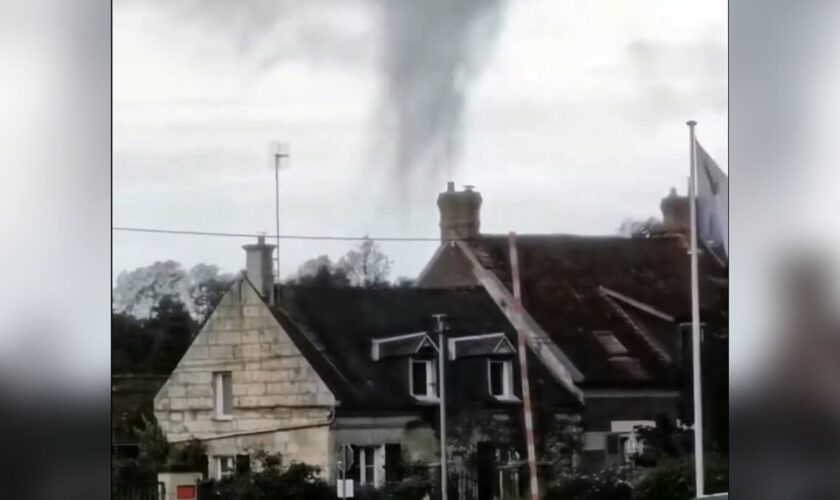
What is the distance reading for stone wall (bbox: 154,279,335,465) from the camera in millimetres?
3219

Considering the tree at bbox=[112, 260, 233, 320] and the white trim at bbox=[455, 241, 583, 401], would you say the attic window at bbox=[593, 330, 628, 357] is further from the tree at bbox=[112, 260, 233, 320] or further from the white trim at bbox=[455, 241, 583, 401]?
the tree at bbox=[112, 260, 233, 320]

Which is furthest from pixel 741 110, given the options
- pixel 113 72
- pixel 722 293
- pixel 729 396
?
pixel 113 72

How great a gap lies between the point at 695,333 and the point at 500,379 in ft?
2.29

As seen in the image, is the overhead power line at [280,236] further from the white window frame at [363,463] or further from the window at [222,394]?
the white window frame at [363,463]

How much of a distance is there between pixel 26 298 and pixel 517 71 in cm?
176

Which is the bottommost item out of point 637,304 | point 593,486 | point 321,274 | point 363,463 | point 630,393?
point 593,486

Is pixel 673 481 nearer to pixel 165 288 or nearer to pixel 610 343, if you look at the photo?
pixel 610 343

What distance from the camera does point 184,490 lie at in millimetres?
3229

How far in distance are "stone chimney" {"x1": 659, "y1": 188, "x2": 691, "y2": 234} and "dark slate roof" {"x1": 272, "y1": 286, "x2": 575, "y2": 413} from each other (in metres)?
0.65

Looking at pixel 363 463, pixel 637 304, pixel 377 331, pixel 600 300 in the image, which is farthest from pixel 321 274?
pixel 637 304

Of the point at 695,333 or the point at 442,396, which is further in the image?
the point at 695,333


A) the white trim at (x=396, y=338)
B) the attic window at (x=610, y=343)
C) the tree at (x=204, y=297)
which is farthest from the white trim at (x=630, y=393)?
the tree at (x=204, y=297)

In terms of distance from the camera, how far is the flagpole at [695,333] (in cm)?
342

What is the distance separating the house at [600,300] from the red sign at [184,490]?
994mm
